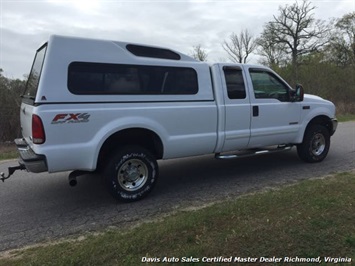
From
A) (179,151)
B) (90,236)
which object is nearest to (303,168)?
(179,151)

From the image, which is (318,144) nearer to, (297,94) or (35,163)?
(297,94)

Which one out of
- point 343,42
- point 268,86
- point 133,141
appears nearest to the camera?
point 133,141

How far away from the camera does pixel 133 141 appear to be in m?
4.81

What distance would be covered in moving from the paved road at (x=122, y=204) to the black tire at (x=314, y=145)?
177mm

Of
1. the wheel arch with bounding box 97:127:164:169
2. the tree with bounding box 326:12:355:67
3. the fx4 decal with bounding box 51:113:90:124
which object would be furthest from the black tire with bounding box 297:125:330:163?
the tree with bounding box 326:12:355:67

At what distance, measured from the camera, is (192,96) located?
16.5 feet

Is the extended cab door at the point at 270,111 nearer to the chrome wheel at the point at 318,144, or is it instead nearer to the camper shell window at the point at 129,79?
the chrome wheel at the point at 318,144

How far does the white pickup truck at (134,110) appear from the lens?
4062 millimetres

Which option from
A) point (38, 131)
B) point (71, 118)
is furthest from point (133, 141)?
point (38, 131)

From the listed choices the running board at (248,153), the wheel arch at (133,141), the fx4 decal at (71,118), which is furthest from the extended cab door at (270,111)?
the fx4 decal at (71,118)

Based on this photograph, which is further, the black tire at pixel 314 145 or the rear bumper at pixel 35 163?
the black tire at pixel 314 145

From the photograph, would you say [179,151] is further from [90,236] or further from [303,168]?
[303,168]

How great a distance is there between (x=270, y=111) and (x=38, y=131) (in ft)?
13.1

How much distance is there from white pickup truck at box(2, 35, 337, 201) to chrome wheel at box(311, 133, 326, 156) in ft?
2.76
